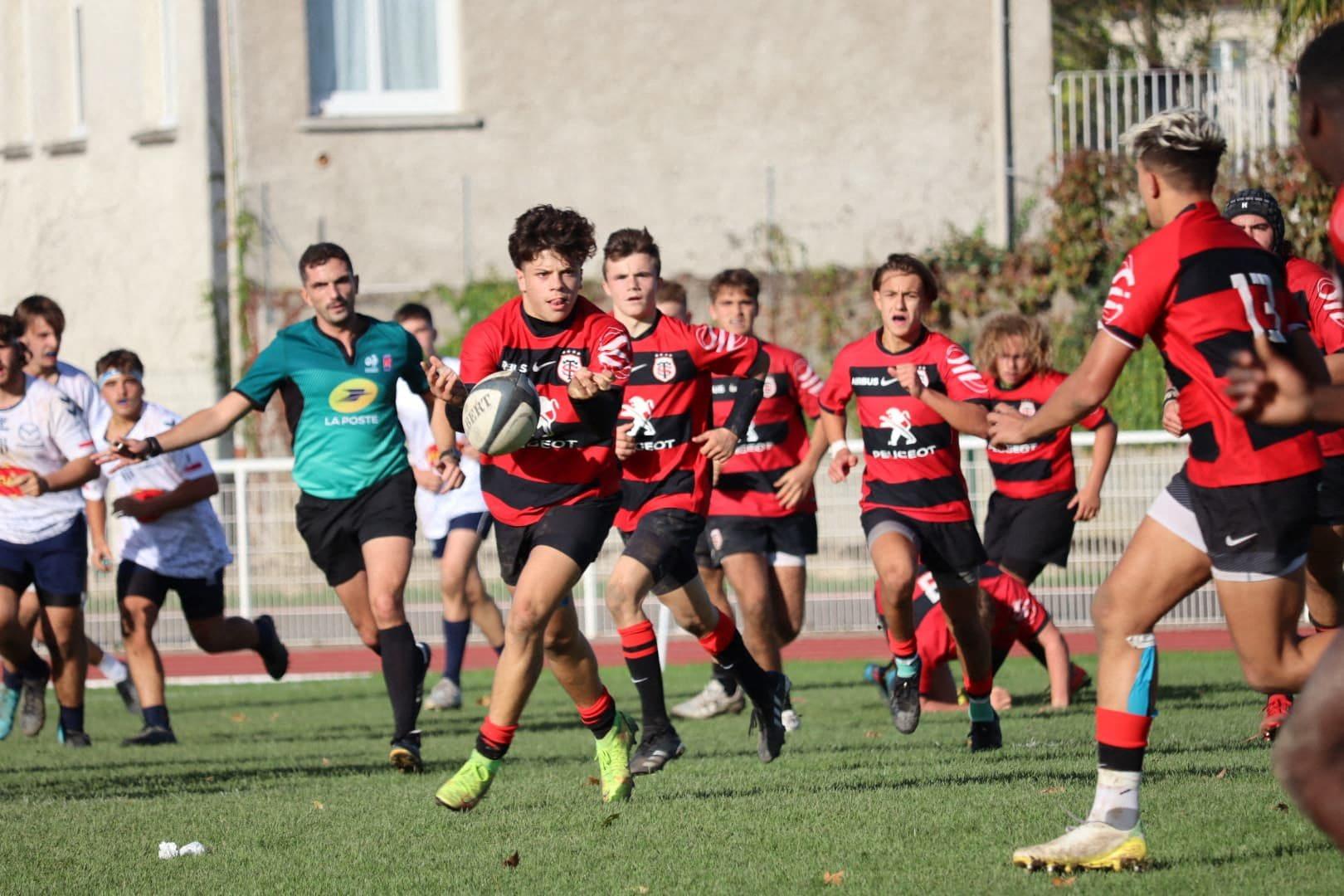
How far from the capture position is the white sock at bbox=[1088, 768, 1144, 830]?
5.21 meters

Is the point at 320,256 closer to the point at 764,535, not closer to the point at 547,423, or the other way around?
the point at 547,423

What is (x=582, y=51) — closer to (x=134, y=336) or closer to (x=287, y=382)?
(x=134, y=336)

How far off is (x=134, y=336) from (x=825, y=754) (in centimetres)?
1615

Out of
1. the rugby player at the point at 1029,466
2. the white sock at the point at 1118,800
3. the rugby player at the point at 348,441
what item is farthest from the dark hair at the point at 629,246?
the white sock at the point at 1118,800

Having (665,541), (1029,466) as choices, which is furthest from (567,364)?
(1029,466)

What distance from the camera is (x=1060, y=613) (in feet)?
48.7

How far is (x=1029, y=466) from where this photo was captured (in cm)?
1061

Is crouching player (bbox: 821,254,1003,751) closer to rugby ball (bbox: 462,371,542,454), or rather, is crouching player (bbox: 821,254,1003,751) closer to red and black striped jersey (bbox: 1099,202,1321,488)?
rugby ball (bbox: 462,371,542,454)

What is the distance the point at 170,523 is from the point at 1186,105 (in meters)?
14.7

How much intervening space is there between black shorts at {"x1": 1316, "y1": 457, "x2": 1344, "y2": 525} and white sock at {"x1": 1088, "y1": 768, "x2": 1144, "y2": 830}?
8.39 feet

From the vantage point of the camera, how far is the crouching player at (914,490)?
8.30 metres

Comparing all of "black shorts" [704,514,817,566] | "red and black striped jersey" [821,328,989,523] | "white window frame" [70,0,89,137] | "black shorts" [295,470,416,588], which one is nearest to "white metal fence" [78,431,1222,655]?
"black shorts" [704,514,817,566]

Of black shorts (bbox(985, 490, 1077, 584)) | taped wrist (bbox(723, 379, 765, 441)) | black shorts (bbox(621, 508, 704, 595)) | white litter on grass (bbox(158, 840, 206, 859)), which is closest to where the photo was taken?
white litter on grass (bbox(158, 840, 206, 859))

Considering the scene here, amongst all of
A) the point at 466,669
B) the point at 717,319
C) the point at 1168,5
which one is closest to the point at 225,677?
the point at 466,669
